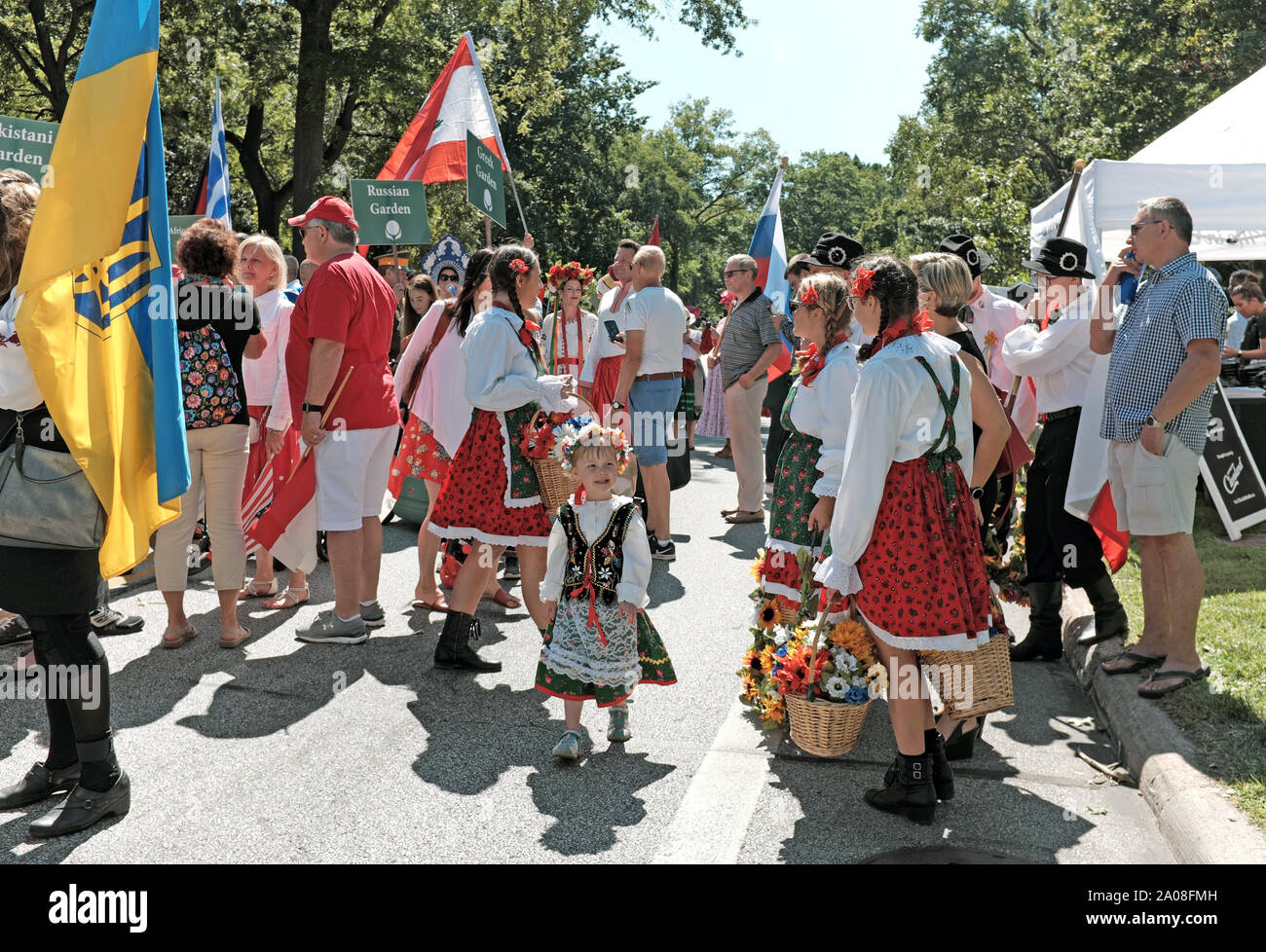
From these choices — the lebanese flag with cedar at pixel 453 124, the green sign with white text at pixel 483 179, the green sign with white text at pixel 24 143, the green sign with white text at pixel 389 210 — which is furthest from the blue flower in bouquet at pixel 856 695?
the green sign with white text at pixel 24 143

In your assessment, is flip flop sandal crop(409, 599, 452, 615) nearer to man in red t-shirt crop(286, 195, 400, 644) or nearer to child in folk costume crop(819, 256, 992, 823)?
man in red t-shirt crop(286, 195, 400, 644)

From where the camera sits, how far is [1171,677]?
4.99m

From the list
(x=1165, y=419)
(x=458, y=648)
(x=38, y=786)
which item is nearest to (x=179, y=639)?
(x=458, y=648)

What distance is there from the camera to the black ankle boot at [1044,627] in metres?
5.98

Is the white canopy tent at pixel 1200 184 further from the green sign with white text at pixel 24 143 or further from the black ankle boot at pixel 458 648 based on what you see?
Result: the green sign with white text at pixel 24 143

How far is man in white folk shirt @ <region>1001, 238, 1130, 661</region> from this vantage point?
5789 millimetres

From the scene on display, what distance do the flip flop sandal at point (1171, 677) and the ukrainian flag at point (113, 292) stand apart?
4076 millimetres

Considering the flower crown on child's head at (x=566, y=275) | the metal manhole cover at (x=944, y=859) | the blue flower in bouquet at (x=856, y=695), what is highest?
the flower crown on child's head at (x=566, y=275)

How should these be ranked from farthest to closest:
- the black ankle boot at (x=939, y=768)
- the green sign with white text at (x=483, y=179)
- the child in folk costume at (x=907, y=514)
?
the green sign with white text at (x=483, y=179) < the black ankle boot at (x=939, y=768) < the child in folk costume at (x=907, y=514)

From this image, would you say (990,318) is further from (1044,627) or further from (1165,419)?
(1165,419)

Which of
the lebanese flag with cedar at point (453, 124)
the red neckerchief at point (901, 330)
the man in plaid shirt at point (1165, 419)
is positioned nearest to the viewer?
the red neckerchief at point (901, 330)

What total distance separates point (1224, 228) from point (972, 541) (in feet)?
13.1

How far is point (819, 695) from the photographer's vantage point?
447 cm

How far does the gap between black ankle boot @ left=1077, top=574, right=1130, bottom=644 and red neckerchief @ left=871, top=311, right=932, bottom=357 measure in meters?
2.54
